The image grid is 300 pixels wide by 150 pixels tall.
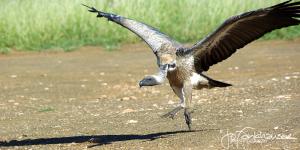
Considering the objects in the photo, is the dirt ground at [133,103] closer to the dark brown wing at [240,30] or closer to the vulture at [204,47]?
the vulture at [204,47]

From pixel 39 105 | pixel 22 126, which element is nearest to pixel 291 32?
pixel 39 105

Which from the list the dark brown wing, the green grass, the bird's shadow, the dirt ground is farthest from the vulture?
the green grass

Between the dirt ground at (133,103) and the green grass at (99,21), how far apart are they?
0.73 metres

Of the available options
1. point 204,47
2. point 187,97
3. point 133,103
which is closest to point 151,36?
point 204,47

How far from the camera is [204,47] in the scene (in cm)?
803

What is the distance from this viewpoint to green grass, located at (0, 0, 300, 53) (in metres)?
16.6

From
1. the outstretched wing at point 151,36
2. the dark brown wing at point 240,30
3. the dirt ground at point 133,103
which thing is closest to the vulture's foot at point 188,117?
the dirt ground at point 133,103

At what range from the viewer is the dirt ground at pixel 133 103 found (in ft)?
24.6

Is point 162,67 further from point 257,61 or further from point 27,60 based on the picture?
point 27,60

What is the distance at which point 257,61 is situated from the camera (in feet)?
45.4

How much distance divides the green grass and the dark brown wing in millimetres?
8243

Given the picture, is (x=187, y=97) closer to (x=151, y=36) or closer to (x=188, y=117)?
(x=188, y=117)

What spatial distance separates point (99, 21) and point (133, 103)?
7.09m

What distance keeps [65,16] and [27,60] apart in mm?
2588
